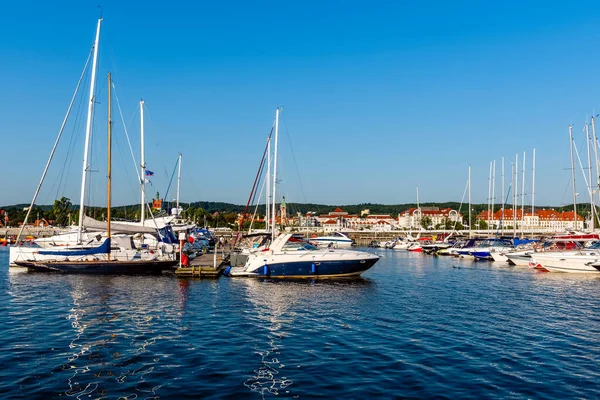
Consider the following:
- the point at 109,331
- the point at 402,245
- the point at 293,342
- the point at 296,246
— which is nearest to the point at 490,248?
the point at 296,246

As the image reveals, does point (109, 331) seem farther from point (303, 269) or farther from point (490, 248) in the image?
point (490, 248)

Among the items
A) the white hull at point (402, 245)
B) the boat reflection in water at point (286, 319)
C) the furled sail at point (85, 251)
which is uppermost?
the furled sail at point (85, 251)

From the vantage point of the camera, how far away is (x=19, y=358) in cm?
1620

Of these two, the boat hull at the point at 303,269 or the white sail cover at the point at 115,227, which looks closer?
the boat hull at the point at 303,269

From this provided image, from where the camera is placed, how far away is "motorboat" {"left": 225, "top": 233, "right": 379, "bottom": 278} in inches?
1551

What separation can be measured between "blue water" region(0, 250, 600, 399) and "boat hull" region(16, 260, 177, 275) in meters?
6.45

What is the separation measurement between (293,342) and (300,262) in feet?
67.0

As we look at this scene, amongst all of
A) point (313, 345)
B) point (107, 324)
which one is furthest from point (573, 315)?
point (107, 324)

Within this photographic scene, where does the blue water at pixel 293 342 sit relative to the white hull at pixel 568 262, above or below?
below

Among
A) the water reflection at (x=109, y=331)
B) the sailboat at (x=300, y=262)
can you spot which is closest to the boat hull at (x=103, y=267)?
the water reflection at (x=109, y=331)

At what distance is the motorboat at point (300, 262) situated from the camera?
39.4m

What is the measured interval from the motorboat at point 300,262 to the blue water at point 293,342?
17.4ft

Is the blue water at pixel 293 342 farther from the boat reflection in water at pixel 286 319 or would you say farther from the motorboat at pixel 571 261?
the motorboat at pixel 571 261

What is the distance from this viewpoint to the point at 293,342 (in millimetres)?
18984
